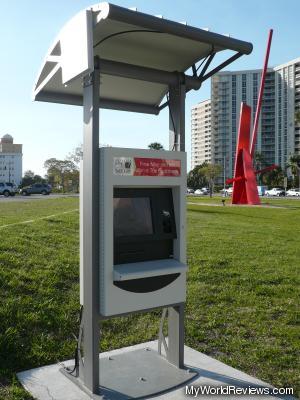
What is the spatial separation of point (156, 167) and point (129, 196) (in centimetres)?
33

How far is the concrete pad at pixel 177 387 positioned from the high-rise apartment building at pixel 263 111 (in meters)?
140

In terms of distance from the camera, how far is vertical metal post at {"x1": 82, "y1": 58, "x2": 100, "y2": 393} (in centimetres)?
345

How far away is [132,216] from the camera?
370cm

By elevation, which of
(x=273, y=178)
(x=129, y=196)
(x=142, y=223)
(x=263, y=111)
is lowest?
(x=142, y=223)

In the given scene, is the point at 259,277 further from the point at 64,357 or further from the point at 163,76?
the point at 163,76

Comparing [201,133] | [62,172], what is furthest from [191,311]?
[201,133]

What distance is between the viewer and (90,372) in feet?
11.5

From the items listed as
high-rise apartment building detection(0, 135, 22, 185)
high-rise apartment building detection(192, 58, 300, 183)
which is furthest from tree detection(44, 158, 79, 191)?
high-rise apartment building detection(192, 58, 300, 183)

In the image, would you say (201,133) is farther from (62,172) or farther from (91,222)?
(91,222)

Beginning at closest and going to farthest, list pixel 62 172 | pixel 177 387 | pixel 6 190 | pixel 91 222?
pixel 91 222 < pixel 177 387 < pixel 6 190 < pixel 62 172

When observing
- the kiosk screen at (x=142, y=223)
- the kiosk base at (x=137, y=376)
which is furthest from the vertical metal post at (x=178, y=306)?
the kiosk screen at (x=142, y=223)

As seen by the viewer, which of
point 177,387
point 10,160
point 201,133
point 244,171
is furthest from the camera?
point 201,133

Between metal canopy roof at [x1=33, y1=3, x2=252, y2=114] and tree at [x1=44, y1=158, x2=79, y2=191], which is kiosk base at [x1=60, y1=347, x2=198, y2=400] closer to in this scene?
metal canopy roof at [x1=33, y1=3, x2=252, y2=114]

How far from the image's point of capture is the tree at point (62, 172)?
6794 cm
